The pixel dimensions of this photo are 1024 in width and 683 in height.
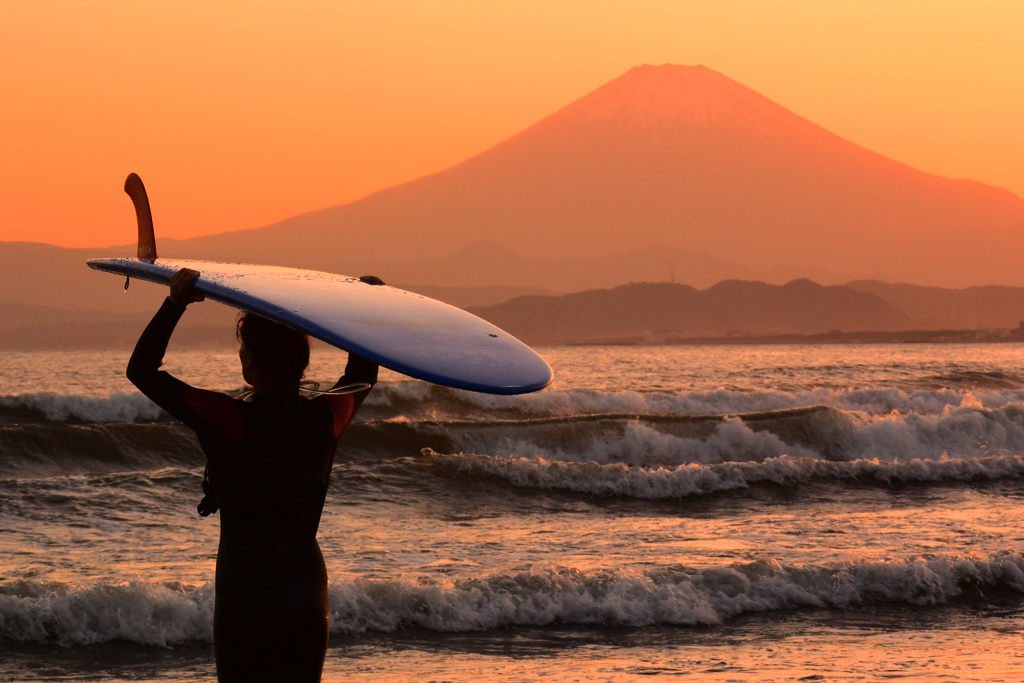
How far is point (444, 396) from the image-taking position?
93.2 feet

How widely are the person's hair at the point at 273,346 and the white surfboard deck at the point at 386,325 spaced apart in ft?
0.23

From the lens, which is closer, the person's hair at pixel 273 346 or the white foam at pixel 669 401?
the person's hair at pixel 273 346

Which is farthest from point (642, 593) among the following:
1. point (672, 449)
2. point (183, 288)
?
point (672, 449)

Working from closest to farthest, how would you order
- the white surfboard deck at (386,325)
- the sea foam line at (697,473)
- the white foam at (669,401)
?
the white surfboard deck at (386,325) → the sea foam line at (697,473) → the white foam at (669,401)

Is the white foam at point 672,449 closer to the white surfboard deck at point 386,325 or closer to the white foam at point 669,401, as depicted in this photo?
the white foam at point 669,401

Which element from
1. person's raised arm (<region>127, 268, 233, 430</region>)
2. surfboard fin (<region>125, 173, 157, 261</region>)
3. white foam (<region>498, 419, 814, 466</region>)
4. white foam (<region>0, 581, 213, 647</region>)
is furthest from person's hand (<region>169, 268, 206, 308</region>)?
white foam (<region>498, 419, 814, 466</region>)

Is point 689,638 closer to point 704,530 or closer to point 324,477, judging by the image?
point 704,530

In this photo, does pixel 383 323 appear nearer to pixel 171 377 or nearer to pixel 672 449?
pixel 171 377

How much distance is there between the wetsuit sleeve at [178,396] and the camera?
8.84ft

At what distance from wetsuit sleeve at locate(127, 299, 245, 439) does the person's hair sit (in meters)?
0.18

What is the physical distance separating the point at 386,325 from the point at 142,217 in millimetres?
1162

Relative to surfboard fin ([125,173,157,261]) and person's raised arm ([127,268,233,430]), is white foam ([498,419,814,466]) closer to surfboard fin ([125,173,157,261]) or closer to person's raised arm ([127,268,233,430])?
surfboard fin ([125,173,157,261])

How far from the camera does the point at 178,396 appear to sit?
8.86 feet

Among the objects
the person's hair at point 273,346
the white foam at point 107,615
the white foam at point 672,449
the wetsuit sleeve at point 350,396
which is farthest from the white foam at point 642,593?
the white foam at point 672,449
